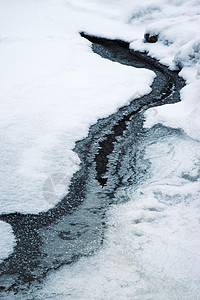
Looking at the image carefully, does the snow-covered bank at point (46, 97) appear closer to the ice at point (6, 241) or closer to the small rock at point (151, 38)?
the ice at point (6, 241)

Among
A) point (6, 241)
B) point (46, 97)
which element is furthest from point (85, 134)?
point (6, 241)

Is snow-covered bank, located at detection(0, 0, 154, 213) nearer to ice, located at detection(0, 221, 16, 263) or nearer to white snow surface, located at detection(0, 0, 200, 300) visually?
white snow surface, located at detection(0, 0, 200, 300)

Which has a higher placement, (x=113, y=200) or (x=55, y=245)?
(x=113, y=200)

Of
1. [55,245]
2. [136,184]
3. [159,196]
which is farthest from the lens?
[136,184]

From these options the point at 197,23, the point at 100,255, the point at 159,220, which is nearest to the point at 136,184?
the point at 159,220

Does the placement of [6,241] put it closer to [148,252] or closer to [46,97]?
[148,252]

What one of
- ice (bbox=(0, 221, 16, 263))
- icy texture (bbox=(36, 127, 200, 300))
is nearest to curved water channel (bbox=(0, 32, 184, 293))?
ice (bbox=(0, 221, 16, 263))

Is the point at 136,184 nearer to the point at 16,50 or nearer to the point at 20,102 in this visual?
the point at 20,102
